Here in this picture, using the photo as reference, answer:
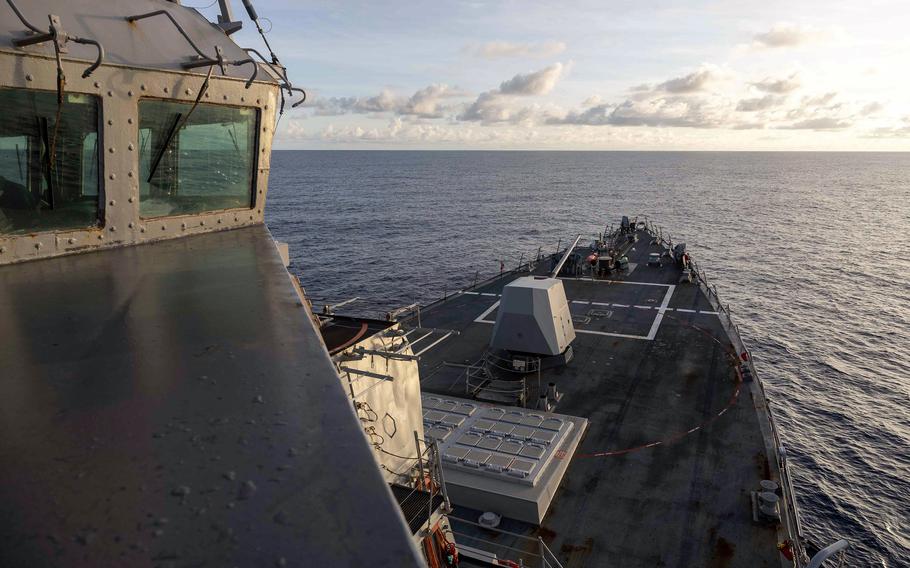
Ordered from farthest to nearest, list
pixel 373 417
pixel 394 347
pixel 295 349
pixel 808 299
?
pixel 808 299, pixel 394 347, pixel 373 417, pixel 295 349

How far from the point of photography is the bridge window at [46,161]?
6.22 metres

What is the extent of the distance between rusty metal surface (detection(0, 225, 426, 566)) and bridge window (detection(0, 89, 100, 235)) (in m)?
2.27

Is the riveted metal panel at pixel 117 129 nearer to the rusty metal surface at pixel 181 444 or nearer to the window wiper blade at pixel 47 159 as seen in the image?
the window wiper blade at pixel 47 159

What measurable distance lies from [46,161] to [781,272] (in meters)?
72.3

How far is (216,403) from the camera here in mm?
3006

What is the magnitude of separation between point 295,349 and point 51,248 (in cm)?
466

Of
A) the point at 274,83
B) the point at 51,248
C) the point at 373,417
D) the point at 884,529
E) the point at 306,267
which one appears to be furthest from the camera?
the point at 306,267

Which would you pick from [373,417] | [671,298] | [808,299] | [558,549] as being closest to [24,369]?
[373,417]

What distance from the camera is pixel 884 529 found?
24.1 meters

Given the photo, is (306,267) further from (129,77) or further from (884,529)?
(129,77)

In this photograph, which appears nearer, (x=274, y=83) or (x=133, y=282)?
(x=133, y=282)

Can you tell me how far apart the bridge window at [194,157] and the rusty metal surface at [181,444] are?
3168 mm

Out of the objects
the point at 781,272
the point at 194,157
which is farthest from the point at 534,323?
the point at 781,272

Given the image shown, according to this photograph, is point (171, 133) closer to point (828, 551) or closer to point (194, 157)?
point (194, 157)
